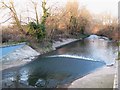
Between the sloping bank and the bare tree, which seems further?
the bare tree

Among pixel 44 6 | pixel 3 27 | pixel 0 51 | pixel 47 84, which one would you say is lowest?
pixel 47 84

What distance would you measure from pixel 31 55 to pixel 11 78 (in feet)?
30.3

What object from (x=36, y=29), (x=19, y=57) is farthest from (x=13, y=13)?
(x=19, y=57)

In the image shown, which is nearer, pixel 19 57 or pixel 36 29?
pixel 19 57

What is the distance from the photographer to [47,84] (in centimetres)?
1238

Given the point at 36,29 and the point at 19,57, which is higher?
the point at 36,29

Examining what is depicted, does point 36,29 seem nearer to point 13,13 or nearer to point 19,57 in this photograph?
point 13,13

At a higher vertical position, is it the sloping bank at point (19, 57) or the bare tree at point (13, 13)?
the bare tree at point (13, 13)

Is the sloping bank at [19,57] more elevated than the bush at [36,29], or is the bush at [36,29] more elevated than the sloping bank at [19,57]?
the bush at [36,29]

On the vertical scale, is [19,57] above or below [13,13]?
below

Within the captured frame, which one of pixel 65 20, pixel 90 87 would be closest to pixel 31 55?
pixel 90 87

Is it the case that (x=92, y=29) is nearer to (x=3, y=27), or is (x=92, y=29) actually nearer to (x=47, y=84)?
(x=3, y=27)

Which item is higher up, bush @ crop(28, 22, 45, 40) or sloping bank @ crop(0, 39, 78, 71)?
bush @ crop(28, 22, 45, 40)

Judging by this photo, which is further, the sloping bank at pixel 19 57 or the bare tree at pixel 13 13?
the bare tree at pixel 13 13
